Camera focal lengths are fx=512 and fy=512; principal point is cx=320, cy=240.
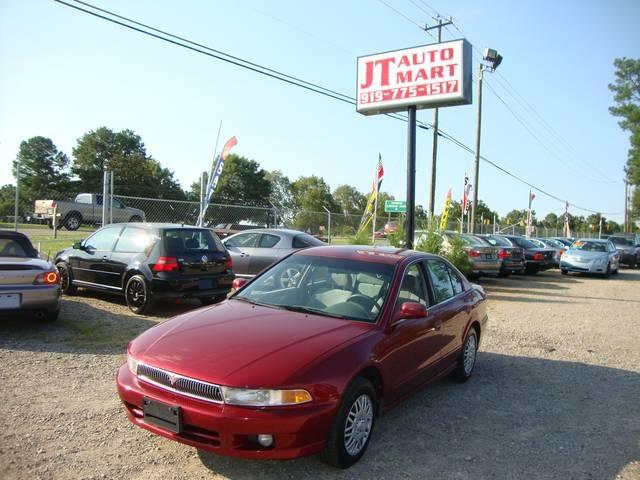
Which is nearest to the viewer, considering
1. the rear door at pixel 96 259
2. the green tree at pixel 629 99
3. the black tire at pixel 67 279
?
the rear door at pixel 96 259

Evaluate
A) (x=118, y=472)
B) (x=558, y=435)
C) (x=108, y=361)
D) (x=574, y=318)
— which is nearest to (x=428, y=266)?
(x=558, y=435)

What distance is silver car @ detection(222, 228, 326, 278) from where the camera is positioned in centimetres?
1170

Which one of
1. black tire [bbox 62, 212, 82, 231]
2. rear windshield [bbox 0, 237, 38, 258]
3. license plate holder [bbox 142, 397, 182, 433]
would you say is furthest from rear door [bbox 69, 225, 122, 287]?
black tire [bbox 62, 212, 82, 231]

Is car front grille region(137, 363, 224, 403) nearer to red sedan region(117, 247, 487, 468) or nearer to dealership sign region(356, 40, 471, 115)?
red sedan region(117, 247, 487, 468)

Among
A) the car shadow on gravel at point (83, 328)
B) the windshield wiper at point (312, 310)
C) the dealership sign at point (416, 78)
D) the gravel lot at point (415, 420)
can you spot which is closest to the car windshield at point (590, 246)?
the dealership sign at point (416, 78)

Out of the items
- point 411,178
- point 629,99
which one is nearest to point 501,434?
point 411,178

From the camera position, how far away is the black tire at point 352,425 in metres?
3.36

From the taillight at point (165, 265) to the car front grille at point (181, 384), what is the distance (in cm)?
497

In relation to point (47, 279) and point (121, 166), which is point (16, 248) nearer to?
point (47, 279)

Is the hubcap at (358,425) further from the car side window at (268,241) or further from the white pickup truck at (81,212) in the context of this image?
the white pickup truck at (81,212)

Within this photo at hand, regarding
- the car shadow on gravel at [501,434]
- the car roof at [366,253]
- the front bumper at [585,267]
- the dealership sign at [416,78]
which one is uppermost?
the dealership sign at [416,78]

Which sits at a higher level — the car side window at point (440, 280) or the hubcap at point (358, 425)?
the car side window at point (440, 280)

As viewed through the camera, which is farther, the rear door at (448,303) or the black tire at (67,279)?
the black tire at (67,279)

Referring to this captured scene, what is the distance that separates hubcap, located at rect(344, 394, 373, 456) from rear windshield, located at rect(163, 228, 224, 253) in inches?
221
